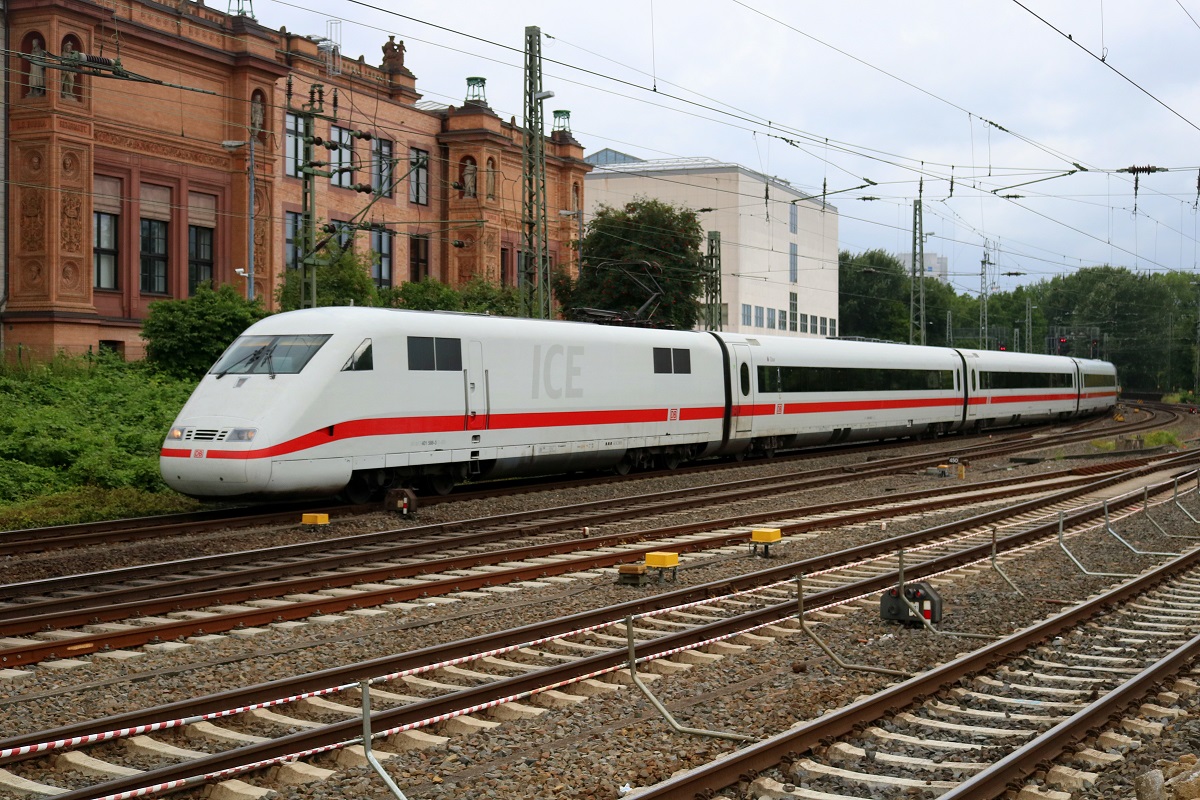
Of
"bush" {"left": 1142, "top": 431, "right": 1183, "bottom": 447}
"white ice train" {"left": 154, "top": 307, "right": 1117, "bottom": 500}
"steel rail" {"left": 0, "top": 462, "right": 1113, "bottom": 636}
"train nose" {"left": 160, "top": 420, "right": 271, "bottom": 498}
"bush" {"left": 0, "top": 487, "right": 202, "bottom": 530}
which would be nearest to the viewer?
"steel rail" {"left": 0, "top": 462, "right": 1113, "bottom": 636}

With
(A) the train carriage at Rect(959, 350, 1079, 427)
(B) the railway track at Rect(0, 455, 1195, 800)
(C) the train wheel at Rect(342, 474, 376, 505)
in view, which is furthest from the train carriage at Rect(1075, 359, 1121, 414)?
(B) the railway track at Rect(0, 455, 1195, 800)

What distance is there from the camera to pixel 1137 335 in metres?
102

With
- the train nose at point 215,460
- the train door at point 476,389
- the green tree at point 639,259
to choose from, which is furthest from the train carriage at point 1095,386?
the train nose at point 215,460

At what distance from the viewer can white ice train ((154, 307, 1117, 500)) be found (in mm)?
16938

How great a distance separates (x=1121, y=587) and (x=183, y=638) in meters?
9.07

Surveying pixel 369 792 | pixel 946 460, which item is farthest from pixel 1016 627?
pixel 946 460

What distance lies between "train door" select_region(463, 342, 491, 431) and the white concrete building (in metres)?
49.4

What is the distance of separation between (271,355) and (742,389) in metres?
13.0

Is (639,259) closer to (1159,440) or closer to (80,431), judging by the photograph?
(1159,440)

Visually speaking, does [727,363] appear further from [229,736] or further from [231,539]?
[229,736]

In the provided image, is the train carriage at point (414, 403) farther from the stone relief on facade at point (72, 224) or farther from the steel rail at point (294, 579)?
the stone relief on facade at point (72, 224)

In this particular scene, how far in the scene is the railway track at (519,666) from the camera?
22.9 ft

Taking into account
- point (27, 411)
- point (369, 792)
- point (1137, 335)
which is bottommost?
point (369, 792)

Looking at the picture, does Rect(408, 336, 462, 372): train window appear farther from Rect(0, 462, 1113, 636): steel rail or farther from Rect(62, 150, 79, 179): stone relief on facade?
Rect(62, 150, 79, 179): stone relief on facade
